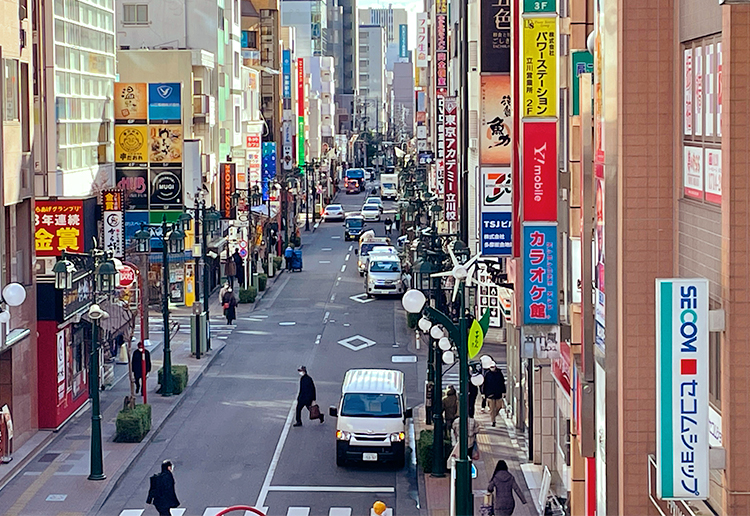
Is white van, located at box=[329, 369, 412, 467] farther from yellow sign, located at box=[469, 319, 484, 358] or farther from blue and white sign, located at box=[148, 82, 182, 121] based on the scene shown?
blue and white sign, located at box=[148, 82, 182, 121]

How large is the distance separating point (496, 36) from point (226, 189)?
30.9m

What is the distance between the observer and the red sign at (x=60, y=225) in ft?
119

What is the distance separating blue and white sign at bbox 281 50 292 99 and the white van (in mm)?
77782

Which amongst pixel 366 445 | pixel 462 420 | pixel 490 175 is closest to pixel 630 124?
pixel 462 420

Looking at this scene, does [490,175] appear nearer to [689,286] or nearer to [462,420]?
[462,420]

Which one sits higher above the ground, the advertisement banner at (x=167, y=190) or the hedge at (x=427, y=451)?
the advertisement banner at (x=167, y=190)

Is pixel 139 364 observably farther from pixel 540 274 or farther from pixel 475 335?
pixel 475 335

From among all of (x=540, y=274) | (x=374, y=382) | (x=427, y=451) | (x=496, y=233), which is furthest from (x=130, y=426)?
(x=540, y=274)

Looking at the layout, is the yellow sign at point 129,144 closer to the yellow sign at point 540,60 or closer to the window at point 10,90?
the window at point 10,90

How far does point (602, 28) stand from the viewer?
15.5 metres

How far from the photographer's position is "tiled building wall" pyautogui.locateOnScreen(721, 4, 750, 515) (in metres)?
11.4

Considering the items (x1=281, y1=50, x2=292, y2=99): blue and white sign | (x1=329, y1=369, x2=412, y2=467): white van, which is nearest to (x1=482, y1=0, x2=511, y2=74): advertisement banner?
(x1=329, y1=369, x2=412, y2=467): white van

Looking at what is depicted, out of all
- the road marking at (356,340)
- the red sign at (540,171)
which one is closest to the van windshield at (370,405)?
the red sign at (540,171)

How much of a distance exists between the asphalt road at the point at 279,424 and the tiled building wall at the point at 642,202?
11.6 meters
